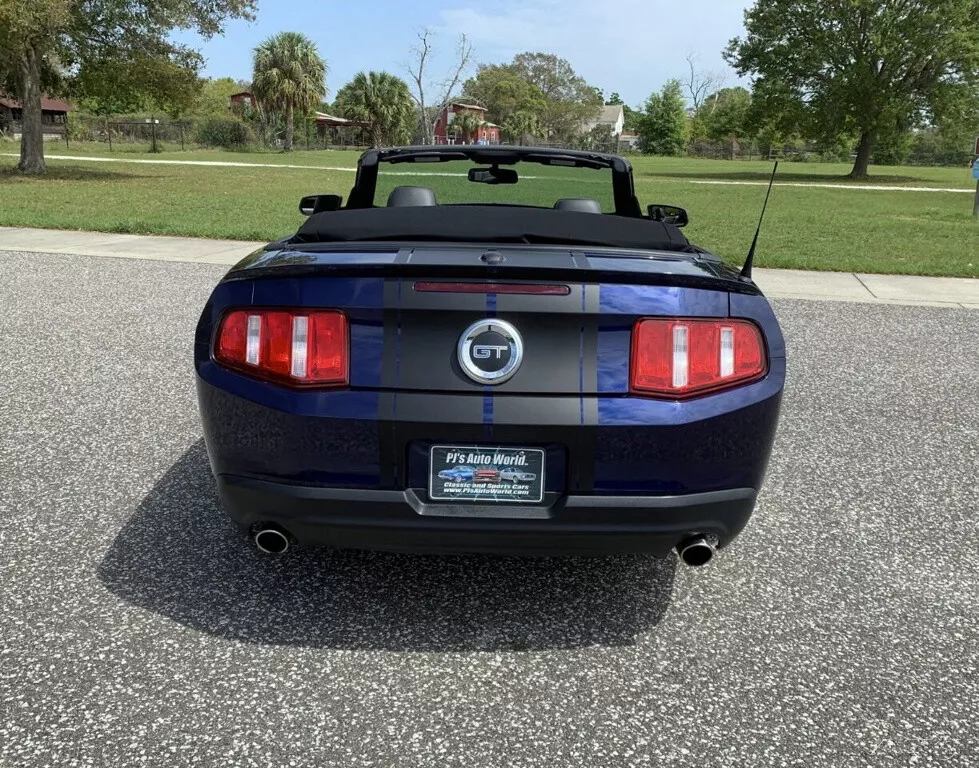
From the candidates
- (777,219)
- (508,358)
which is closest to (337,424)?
(508,358)

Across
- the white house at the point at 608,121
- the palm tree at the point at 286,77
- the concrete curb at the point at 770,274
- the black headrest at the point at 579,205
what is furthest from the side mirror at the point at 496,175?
the white house at the point at 608,121

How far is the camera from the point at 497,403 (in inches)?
89.4

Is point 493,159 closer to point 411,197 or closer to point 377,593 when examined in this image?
point 411,197

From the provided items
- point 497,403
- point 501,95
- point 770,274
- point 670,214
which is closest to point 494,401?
point 497,403

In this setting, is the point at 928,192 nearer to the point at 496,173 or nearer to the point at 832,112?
the point at 832,112

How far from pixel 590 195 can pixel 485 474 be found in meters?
2.12

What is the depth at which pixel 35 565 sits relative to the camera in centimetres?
300

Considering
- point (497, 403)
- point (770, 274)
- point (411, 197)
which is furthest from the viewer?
point (770, 274)

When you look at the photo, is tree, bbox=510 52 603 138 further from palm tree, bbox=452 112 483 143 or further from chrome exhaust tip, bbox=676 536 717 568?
chrome exhaust tip, bbox=676 536 717 568

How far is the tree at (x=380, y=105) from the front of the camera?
73.7 m

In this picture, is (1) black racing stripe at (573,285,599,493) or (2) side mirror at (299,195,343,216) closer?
(1) black racing stripe at (573,285,599,493)

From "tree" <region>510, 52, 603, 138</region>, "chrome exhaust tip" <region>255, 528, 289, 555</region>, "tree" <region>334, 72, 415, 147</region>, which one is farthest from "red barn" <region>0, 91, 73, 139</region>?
"tree" <region>510, 52, 603, 138</region>

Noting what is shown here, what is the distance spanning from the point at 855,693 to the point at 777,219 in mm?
16653

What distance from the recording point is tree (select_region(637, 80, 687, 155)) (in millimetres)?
85250
